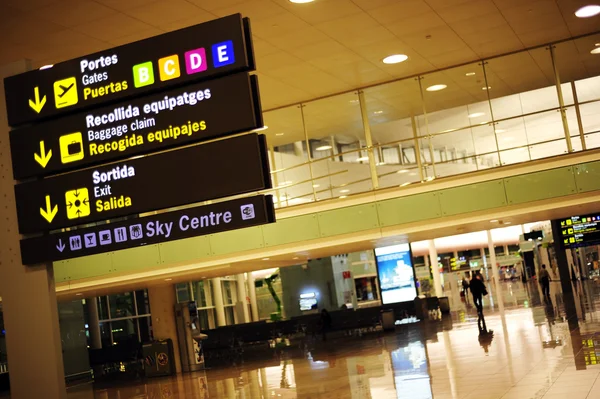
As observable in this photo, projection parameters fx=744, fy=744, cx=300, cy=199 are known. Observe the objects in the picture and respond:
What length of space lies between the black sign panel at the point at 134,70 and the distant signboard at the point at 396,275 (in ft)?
82.8

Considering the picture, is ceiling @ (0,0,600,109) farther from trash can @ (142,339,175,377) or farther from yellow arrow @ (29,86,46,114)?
trash can @ (142,339,175,377)

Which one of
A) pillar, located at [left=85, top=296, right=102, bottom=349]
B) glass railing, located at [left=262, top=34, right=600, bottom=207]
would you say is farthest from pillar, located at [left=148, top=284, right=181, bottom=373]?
pillar, located at [left=85, top=296, right=102, bottom=349]

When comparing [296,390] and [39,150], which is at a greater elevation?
[39,150]

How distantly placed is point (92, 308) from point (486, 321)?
1784 cm

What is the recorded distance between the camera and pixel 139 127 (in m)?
7.28

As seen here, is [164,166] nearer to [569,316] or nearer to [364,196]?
[364,196]

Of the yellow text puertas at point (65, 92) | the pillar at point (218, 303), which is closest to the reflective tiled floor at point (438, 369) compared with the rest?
the yellow text puertas at point (65, 92)

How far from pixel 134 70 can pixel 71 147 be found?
103cm

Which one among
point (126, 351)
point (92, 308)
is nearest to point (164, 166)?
point (126, 351)

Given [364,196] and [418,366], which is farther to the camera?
[364,196]

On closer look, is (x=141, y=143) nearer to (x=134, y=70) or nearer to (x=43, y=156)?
A: (x=134, y=70)

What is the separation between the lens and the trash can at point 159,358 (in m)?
23.2

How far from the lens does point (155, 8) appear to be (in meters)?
11.4

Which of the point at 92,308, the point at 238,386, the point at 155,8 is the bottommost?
the point at 238,386
